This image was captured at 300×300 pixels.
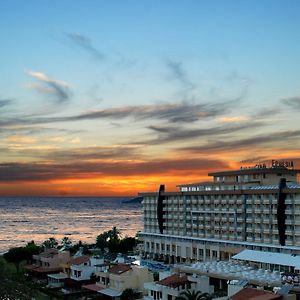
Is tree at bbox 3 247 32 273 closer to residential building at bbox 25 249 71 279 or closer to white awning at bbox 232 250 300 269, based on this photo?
residential building at bbox 25 249 71 279

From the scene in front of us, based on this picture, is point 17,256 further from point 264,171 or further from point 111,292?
point 264,171

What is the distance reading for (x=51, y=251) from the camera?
8669cm

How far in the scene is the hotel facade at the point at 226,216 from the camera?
264ft

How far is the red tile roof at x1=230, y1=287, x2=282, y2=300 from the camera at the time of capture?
42562mm

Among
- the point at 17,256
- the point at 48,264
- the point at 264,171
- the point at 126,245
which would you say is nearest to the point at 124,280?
the point at 48,264

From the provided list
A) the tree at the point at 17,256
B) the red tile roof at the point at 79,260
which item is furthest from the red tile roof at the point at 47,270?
the tree at the point at 17,256

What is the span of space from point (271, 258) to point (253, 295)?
30.6 metres


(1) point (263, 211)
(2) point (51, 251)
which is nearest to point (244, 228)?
(1) point (263, 211)

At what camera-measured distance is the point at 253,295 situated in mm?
44281

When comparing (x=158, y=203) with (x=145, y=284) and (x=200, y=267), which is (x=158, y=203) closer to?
(x=200, y=267)

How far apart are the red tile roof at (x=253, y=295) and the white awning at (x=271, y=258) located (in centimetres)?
2400

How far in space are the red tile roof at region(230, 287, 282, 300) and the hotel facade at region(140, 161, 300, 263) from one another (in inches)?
1362

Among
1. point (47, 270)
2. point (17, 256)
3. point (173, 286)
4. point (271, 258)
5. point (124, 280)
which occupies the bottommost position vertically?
point (47, 270)

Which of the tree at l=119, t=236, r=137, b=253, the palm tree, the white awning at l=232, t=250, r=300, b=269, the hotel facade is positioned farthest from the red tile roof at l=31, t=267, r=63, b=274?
the palm tree
